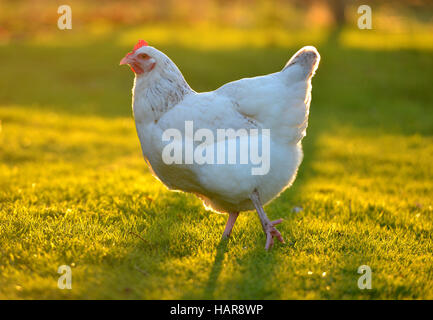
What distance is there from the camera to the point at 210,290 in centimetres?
351

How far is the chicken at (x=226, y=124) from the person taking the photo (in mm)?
4012

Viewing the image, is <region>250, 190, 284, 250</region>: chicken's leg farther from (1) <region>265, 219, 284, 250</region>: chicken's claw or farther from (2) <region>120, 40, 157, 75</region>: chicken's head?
(2) <region>120, 40, 157, 75</region>: chicken's head

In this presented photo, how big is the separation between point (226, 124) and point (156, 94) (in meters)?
0.68

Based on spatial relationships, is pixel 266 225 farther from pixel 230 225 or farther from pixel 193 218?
pixel 193 218

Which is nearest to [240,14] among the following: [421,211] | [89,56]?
[89,56]

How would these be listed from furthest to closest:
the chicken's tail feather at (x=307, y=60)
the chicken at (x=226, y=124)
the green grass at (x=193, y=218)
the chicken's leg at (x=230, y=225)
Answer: the chicken's leg at (x=230, y=225), the chicken's tail feather at (x=307, y=60), the chicken at (x=226, y=124), the green grass at (x=193, y=218)

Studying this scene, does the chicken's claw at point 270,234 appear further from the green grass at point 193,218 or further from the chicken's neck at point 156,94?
the chicken's neck at point 156,94

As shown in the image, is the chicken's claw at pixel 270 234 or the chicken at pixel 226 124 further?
the chicken's claw at pixel 270 234

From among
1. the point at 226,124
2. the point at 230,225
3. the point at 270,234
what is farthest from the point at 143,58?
the point at 270,234

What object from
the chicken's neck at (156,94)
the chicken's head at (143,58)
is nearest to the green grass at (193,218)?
the chicken's neck at (156,94)

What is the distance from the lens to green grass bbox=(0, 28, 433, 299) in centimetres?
362

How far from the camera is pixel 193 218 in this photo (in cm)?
505

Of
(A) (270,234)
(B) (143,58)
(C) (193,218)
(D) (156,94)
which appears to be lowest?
(A) (270,234)
